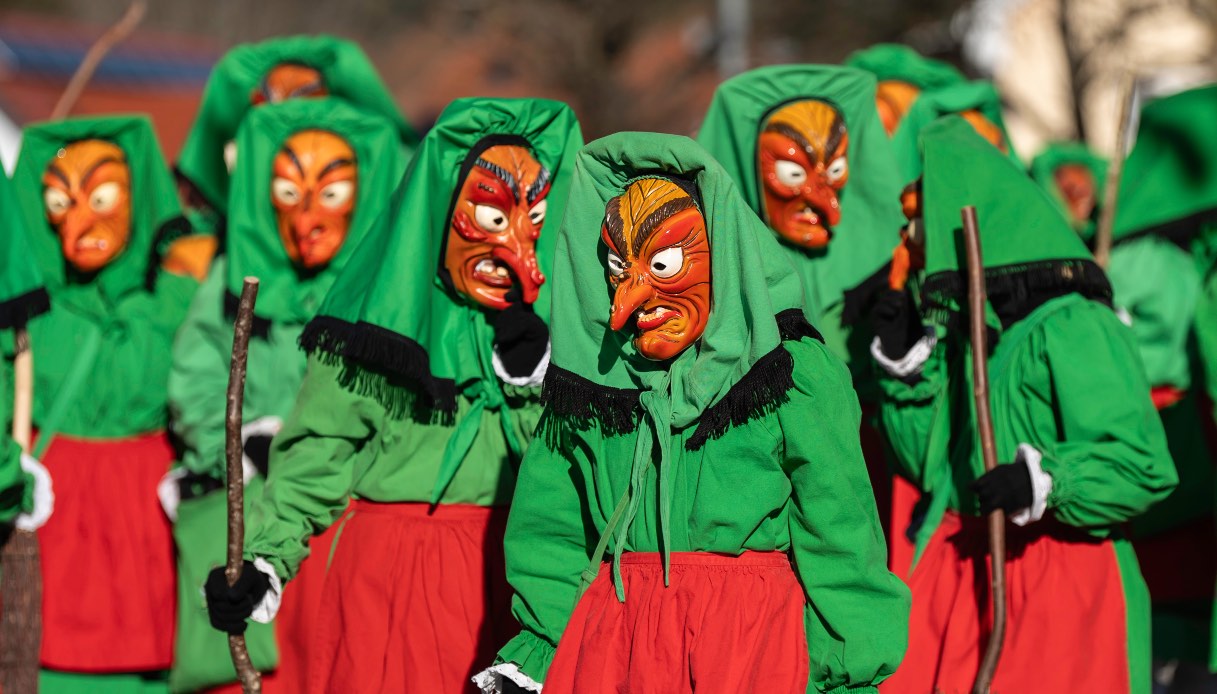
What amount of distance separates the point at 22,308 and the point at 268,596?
67.0 inches

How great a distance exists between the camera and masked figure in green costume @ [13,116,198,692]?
565 centimetres

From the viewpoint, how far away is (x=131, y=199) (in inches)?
242

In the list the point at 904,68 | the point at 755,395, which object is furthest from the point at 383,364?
the point at 904,68

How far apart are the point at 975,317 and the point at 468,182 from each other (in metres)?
1.55

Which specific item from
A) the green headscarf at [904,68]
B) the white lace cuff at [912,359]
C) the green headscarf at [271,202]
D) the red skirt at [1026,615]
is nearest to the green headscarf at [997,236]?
the white lace cuff at [912,359]

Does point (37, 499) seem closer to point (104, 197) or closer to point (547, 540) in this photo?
point (104, 197)

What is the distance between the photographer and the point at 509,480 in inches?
174

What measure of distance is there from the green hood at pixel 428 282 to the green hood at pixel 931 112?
1839mm

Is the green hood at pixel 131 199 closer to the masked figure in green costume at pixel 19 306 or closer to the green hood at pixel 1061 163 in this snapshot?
the masked figure in green costume at pixel 19 306

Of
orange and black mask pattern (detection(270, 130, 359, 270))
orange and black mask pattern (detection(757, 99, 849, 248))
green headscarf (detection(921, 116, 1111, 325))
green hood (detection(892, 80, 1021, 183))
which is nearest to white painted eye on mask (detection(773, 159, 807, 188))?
orange and black mask pattern (detection(757, 99, 849, 248))

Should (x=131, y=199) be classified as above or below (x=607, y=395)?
above

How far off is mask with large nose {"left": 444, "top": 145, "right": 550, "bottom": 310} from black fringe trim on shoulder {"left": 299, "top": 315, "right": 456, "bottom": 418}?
29 cm

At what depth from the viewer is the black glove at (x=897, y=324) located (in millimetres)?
4609

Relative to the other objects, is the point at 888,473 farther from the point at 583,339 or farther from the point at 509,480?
the point at 583,339
